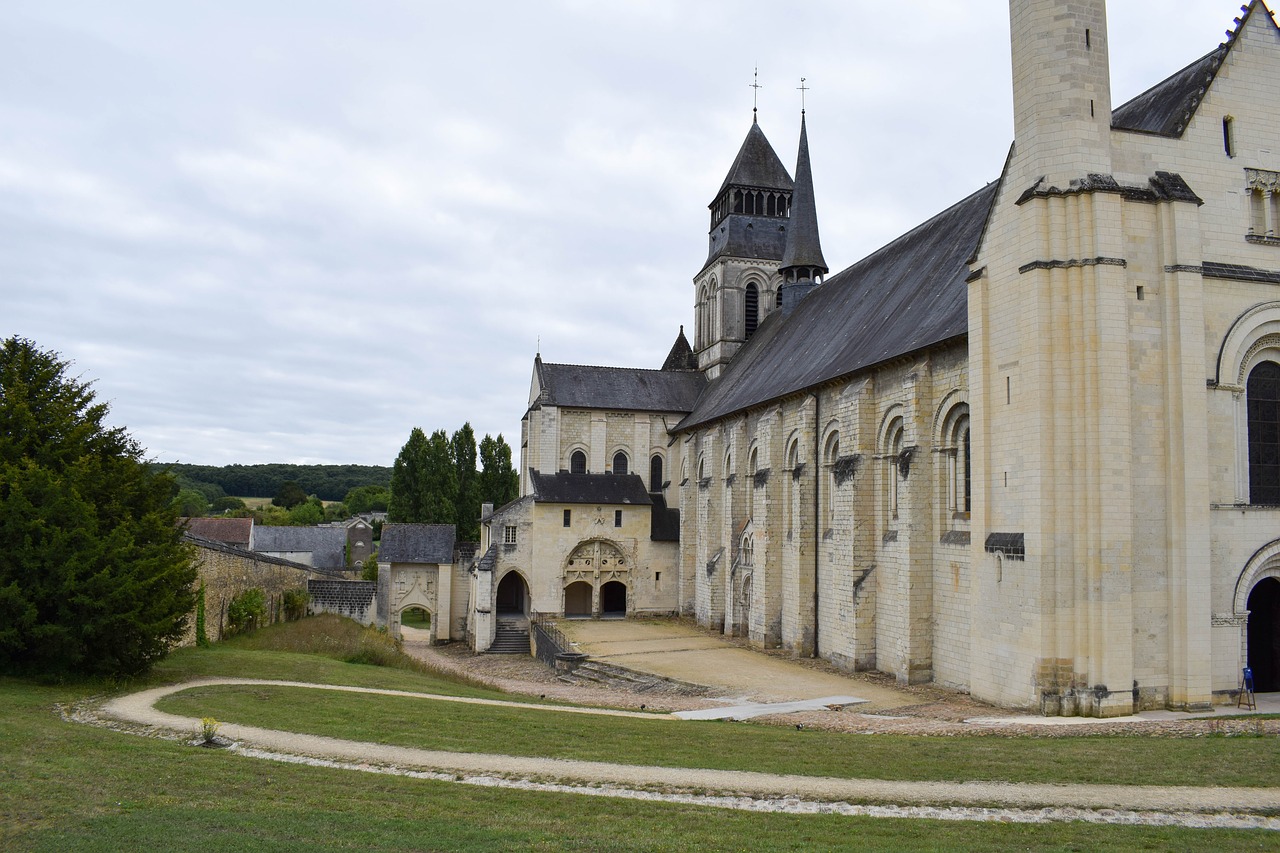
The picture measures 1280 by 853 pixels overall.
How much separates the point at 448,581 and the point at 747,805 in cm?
3270

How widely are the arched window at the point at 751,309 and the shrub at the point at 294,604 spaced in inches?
1004

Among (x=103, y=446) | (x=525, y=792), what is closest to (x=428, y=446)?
(x=103, y=446)

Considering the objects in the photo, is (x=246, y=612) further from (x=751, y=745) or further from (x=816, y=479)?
(x=751, y=745)

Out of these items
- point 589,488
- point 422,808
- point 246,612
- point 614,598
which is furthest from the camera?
point 614,598

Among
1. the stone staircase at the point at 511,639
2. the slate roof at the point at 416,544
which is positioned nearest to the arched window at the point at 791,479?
the stone staircase at the point at 511,639

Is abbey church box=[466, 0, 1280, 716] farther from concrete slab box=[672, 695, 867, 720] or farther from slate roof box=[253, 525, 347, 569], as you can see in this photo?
slate roof box=[253, 525, 347, 569]

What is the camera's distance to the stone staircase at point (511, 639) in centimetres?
3806

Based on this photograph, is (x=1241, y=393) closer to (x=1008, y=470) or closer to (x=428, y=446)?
(x=1008, y=470)

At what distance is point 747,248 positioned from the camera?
47844mm

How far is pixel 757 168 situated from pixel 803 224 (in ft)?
19.1

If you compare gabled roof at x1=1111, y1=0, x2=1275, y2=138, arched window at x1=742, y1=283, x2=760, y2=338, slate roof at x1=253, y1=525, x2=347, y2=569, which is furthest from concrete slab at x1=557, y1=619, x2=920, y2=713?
slate roof at x1=253, y1=525, x2=347, y2=569

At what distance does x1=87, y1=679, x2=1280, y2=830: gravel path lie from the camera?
948 cm

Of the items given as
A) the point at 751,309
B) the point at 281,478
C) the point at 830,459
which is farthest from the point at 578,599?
the point at 281,478

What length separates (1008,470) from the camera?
17500 mm
